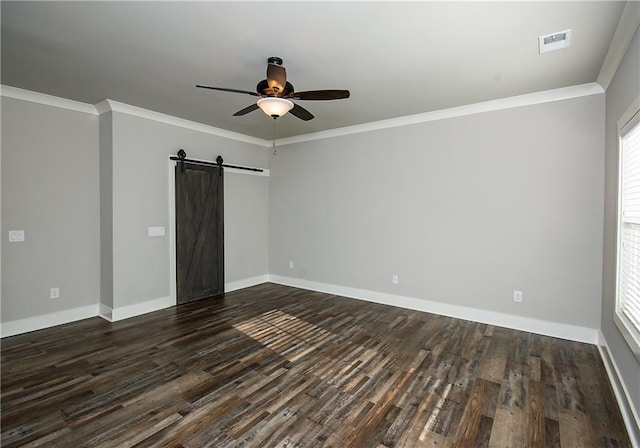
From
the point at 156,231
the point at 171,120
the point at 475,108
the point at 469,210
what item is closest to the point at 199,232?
the point at 156,231

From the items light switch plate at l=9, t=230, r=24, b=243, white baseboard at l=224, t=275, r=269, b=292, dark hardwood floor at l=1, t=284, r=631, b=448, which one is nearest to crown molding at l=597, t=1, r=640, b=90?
dark hardwood floor at l=1, t=284, r=631, b=448

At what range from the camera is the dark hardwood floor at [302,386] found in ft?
6.46

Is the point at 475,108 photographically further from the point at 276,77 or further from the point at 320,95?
the point at 276,77

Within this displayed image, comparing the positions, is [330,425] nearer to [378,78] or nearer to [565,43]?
[378,78]

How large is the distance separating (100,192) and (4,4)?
2.40 m

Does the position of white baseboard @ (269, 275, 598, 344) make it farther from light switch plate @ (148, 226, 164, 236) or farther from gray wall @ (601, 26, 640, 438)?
light switch plate @ (148, 226, 164, 236)

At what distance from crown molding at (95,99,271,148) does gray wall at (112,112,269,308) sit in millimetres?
57

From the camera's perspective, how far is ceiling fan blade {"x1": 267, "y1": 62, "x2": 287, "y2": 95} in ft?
8.02

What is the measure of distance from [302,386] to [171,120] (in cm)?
384

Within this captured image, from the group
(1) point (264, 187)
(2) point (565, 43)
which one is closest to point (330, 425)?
(2) point (565, 43)

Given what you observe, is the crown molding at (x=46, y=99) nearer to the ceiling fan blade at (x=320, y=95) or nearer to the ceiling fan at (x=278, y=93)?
the ceiling fan at (x=278, y=93)

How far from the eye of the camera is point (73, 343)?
3297 mm

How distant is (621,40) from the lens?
2342 millimetres

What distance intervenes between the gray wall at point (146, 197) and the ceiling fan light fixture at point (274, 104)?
234 centimetres
